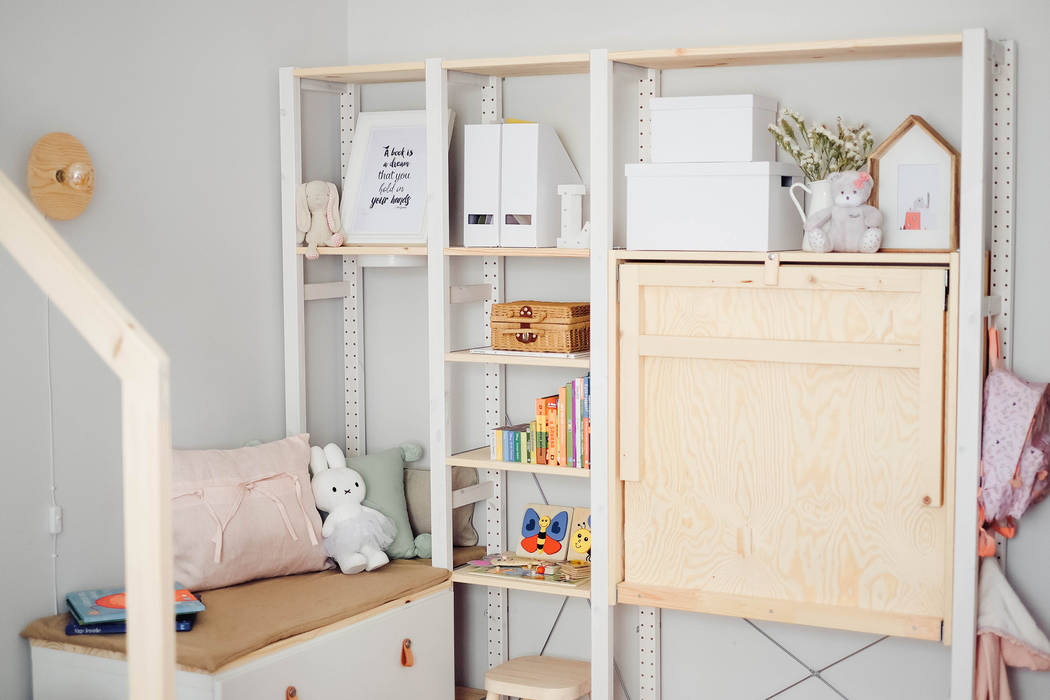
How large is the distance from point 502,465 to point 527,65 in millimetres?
940

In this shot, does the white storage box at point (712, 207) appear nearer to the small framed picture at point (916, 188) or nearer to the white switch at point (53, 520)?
the small framed picture at point (916, 188)

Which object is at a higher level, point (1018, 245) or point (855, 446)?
point (1018, 245)

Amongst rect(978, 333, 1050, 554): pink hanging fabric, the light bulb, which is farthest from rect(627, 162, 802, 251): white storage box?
the light bulb

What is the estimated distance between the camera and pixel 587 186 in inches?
119

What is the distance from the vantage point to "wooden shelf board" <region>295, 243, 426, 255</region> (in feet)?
9.66

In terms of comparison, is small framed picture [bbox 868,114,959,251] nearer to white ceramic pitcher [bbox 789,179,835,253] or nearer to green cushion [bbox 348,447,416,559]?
white ceramic pitcher [bbox 789,179,835,253]

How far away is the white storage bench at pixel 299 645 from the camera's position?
2.30 m

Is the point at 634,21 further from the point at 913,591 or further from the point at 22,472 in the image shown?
the point at 22,472

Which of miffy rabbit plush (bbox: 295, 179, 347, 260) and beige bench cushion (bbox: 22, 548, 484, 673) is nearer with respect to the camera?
beige bench cushion (bbox: 22, 548, 484, 673)

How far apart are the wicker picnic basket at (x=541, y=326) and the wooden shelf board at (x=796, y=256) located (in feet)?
0.69

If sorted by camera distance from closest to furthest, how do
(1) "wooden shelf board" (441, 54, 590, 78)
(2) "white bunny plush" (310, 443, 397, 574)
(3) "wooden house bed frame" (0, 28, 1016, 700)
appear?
(3) "wooden house bed frame" (0, 28, 1016, 700) < (1) "wooden shelf board" (441, 54, 590, 78) < (2) "white bunny plush" (310, 443, 397, 574)

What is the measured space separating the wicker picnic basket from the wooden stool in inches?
31.4

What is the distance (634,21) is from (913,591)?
1483 mm

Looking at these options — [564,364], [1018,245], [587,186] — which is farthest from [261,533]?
[1018,245]
